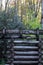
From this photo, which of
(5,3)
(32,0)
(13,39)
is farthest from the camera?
(32,0)

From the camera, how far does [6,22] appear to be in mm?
7406

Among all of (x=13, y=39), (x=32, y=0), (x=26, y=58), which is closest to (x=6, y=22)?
(x=13, y=39)

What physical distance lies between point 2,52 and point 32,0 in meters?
7.60

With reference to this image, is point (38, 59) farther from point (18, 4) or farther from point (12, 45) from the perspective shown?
point (18, 4)

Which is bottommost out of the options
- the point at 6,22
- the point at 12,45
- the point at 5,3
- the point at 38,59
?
the point at 38,59

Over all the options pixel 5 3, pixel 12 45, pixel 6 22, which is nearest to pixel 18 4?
pixel 5 3

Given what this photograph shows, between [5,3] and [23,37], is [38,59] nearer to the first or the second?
[23,37]

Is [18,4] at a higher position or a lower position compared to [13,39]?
higher

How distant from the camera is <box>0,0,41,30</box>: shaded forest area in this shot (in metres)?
7.63

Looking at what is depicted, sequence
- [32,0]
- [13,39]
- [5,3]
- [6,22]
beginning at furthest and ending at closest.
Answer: [32,0] < [5,3] < [6,22] < [13,39]

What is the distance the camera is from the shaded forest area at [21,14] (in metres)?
7.63

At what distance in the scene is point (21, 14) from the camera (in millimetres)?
12883

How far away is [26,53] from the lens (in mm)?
6812

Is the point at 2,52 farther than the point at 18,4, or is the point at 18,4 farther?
the point at 18,4
